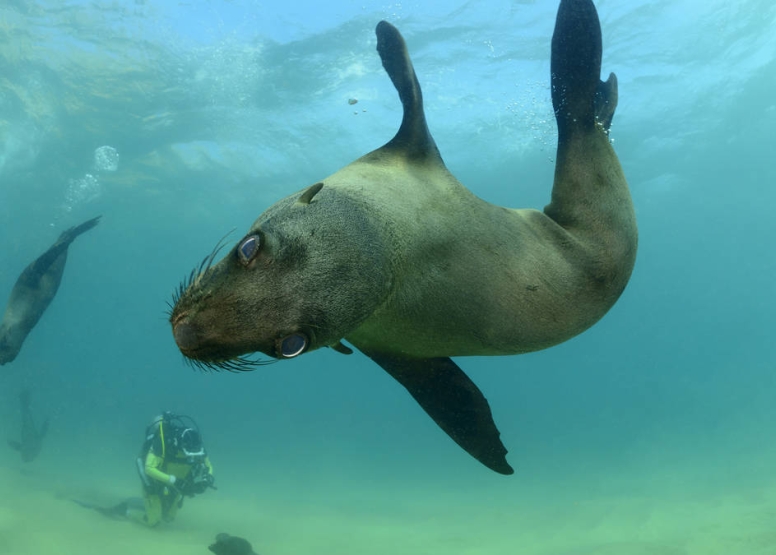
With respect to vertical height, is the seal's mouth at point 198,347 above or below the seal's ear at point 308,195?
below

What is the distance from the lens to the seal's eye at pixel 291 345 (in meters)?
1.50

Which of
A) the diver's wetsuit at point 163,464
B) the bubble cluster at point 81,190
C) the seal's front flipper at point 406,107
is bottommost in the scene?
the seal's front flipper at point 406,107

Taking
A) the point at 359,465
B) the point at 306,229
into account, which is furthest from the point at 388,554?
the point at 359,465

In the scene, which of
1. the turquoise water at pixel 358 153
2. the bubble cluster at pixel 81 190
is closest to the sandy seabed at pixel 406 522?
the turquoise water at pixel 358 153

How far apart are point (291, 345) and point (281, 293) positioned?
0.46 ft

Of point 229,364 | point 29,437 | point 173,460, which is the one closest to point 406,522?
point 173,460

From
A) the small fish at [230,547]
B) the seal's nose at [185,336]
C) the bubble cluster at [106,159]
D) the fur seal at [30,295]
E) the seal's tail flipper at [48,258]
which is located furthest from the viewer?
→ the bubble cluster at [106,159]

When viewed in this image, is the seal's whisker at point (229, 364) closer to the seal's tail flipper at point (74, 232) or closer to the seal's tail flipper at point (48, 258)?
the seal's tail flipper at point (48, 258)

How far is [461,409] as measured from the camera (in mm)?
2885

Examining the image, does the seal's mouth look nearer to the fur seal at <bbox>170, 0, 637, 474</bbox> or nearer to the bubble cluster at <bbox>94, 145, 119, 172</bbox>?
the fur seal at <bbox>170, 0, 637, 474</bbox>

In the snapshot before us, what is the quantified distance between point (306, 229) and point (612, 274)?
1499 mm

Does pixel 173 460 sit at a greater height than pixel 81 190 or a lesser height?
lesser

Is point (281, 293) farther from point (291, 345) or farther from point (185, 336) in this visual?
point (185, 336)

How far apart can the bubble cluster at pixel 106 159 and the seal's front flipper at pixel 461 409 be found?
26.5 metres
